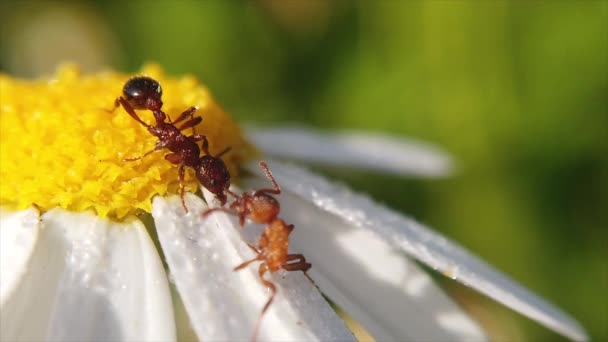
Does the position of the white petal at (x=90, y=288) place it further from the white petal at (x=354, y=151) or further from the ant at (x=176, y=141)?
the white petal at (x=354, y=151)

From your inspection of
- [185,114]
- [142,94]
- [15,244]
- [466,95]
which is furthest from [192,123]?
[466,95]

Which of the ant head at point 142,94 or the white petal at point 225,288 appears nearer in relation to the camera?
the white petal at point 225,288

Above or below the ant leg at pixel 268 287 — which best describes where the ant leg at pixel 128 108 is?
above

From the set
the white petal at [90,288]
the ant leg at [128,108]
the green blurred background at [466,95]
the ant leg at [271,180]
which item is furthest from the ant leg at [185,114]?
the green blurred background at [466,95]

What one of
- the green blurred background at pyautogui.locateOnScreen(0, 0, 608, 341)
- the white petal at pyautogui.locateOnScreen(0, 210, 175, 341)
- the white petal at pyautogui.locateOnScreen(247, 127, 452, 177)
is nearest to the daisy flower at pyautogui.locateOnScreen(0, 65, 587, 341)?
the white petal at pyautogui.locateOnScreen(0, 210, 175, 341)

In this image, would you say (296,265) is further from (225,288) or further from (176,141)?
(176,141)

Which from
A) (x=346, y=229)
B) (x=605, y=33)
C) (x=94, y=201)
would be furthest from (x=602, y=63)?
(x=94, y=201)

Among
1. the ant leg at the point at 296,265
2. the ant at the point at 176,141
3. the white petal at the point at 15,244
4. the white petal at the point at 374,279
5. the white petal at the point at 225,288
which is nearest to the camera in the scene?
the white petal at the point at 225,288

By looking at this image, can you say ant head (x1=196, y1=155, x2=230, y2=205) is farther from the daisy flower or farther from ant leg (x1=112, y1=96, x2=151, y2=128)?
ant leg (x1=112, y1=96, x2=151, y2=128)
